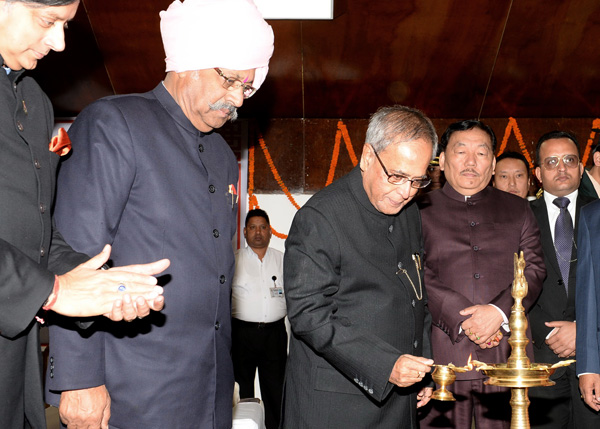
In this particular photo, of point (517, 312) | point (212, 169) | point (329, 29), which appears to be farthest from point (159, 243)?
point (329, 29)

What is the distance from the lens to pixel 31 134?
5.16ft

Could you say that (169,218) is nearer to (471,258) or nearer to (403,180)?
(403,180)

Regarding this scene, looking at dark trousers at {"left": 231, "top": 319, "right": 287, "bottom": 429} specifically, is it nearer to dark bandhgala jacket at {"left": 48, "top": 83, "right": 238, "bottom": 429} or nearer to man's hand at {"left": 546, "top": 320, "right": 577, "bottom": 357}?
man's hand at {"left": 546, "top": 320, "right": 577, "bottom": 357}

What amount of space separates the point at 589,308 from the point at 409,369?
128cm

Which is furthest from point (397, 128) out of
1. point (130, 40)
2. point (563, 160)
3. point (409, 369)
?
point (130, 40)

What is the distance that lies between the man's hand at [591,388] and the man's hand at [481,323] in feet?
1.45

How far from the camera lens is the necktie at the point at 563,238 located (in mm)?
3234

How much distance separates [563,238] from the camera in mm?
3283

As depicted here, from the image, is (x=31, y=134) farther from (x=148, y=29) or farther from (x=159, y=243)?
(x=148, y=29)

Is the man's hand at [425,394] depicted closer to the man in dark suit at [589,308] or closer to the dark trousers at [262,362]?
the man in dark suit at [589,308]

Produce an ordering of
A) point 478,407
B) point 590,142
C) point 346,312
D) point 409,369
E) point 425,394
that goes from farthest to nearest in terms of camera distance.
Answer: point 590,142 → point 478,407 → point 425,394 → point 346,312 → point 409,369

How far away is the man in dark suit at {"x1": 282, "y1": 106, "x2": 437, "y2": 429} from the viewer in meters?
1.99

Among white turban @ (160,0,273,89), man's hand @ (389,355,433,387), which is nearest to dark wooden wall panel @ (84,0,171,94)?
white turban @ (160,0,273,89)

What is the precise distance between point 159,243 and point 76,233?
23 cm
